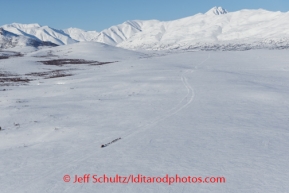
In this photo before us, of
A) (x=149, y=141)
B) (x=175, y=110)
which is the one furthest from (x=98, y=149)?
(x=175, y=110)

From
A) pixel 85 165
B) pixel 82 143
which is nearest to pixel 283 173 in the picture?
pixel 85 165

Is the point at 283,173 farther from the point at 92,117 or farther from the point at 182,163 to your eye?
the point at 92,117

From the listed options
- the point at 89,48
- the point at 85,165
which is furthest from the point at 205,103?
the point at 89,48

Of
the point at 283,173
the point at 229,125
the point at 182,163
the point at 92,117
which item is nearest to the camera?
the point at 283,173

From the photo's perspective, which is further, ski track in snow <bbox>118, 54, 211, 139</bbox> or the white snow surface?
ski track in snow <bbox>118, 54, 211, 139</bbox>

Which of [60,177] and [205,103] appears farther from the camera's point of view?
[205,103]

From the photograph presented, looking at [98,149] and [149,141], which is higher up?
[149,141]

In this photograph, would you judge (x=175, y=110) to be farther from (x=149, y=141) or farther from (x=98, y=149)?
(x=98, y=149)

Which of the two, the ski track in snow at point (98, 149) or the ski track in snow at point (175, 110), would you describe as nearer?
the ski track in snow at point (98, 149)

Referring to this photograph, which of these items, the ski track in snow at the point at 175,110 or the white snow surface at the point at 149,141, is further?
the ski track in snow at the point at 175,110

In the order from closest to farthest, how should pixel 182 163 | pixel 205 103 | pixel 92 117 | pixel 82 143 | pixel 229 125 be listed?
pixel 182 163
pixel 82 143
pixel 229 125
pixel 92 117
pixel 205 103
